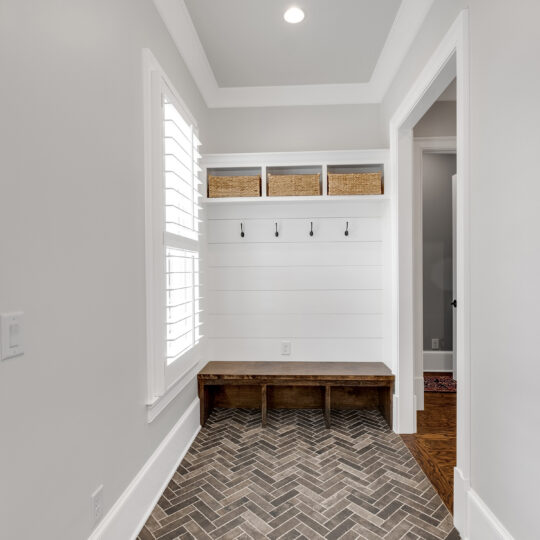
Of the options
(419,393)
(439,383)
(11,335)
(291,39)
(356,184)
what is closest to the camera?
(11,335)

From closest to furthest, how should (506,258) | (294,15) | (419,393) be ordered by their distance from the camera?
(506,258) < (294,15) < (419,393)

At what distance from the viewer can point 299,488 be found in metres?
2.18

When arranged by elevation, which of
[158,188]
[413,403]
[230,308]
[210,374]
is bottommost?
[413,403]

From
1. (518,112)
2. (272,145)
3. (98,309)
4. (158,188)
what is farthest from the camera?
(272,145)

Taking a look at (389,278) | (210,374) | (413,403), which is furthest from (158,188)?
(413,403)

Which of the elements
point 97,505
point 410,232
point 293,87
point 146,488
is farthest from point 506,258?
point 293,87

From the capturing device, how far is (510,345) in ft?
4.59

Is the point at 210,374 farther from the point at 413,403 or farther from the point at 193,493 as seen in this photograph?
the point at 413,403

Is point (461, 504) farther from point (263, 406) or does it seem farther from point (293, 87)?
point (293, 87)

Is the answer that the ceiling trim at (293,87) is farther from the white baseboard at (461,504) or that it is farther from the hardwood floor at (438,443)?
the hardwood floor at (438,443)

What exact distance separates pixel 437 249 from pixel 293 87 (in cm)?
255

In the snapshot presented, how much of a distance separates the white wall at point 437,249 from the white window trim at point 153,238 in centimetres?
344

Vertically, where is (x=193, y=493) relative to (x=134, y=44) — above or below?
below

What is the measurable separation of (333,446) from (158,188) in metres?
2.10
